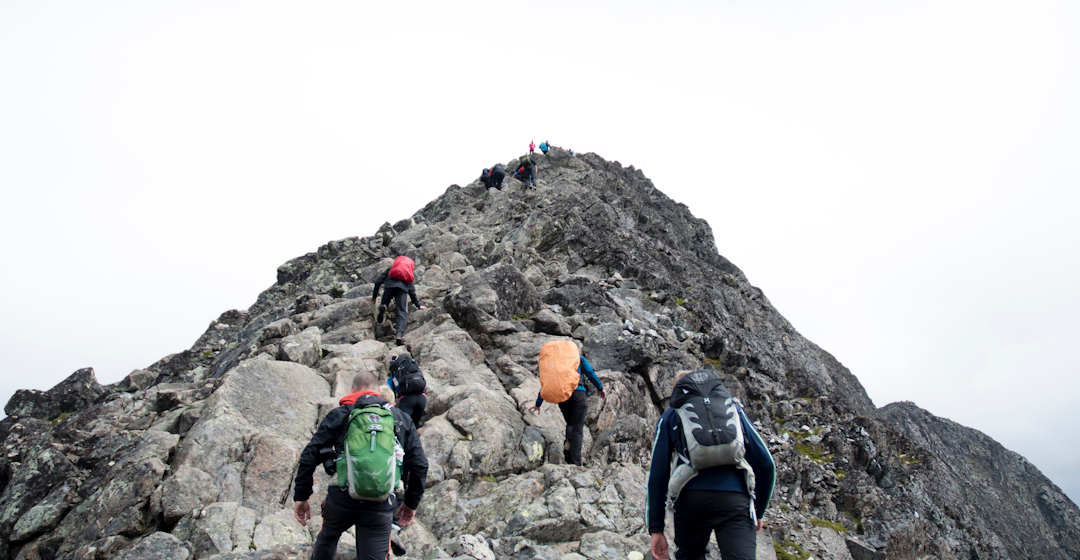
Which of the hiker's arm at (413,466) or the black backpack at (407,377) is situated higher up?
the black backpack at (407,377)

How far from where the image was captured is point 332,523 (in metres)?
6.30

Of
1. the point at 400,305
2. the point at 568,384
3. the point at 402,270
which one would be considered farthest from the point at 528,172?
the point at 568,384

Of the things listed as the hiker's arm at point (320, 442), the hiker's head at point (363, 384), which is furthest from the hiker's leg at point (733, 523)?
the hiker's arm at point (320, 442)

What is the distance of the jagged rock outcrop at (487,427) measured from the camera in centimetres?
929

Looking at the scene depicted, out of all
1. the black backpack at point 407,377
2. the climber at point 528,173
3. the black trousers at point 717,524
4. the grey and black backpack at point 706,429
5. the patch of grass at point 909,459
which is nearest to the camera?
the black trousers at point 717,524

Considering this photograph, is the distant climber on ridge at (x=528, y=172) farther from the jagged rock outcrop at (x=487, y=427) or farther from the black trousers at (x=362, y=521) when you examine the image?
the black trousers at (x=362, y=521)

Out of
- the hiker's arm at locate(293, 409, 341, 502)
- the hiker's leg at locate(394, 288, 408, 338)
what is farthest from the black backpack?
the hiker's leg at locate(394, 288, 408, 338)

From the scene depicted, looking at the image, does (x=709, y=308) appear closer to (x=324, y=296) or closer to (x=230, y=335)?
(x=324, y=296)

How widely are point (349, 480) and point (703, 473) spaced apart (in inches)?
156

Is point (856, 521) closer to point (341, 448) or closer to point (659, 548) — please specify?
point (659, 548)

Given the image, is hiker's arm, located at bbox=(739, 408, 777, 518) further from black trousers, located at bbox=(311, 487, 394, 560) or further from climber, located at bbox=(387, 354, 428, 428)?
climber, located at bbox=(387, 354, 428, 428)

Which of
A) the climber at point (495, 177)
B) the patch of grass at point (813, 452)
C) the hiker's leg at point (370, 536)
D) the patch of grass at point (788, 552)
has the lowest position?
the patch of grass at point (788, 552)

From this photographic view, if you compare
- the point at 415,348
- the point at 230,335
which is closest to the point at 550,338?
the point at 415,348

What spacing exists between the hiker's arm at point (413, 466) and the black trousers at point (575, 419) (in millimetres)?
4850
